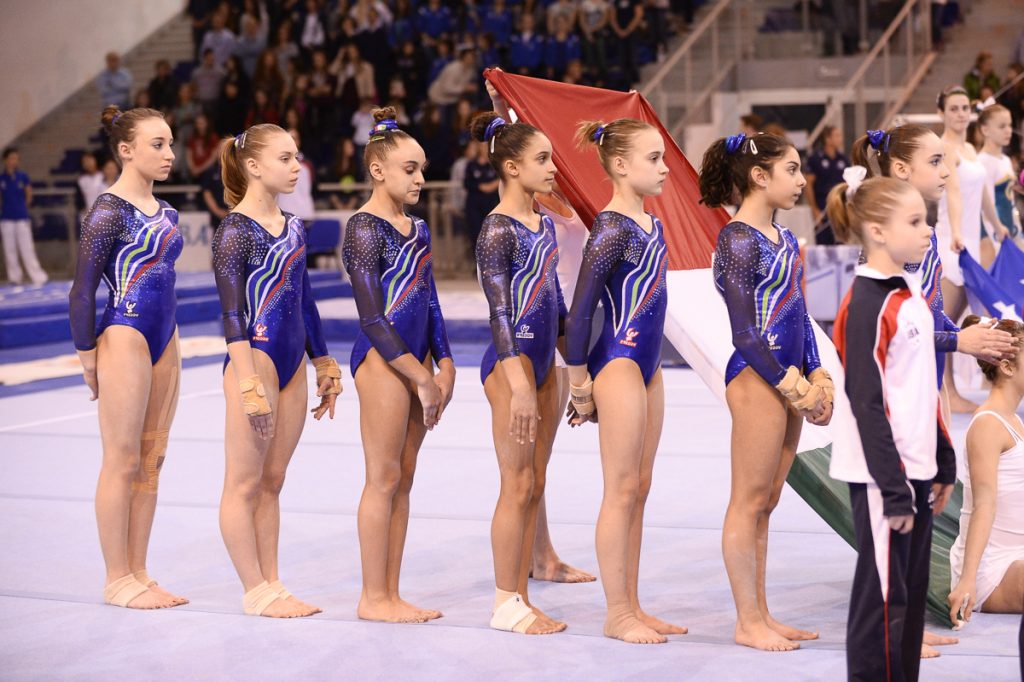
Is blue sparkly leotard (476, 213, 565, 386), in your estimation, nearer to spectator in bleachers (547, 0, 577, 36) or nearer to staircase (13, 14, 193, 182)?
spectator in bleachers (547, 0, 577, 36)

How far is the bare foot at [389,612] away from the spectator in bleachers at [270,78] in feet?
43.1

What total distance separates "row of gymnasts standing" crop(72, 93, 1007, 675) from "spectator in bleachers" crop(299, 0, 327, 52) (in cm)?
1334

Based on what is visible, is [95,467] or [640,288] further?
[95,467]

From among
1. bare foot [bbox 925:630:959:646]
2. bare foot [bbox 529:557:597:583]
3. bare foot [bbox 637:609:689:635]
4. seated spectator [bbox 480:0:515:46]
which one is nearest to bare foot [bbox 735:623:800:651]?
bare foot [bbox 637:609:689:635]

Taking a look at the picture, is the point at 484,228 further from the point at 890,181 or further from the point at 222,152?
the point at 890,181

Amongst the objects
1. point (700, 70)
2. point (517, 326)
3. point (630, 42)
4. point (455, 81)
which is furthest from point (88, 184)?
point (517, 326)

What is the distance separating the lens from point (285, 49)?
17.5m

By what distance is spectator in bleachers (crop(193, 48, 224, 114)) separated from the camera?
17422 millimetres

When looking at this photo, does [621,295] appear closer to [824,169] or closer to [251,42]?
[824,169]

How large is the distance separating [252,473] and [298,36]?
1443 cm

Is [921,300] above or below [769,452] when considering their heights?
above

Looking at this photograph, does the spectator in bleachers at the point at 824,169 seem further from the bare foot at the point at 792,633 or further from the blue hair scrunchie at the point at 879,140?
the bare foot at the point at 792,633

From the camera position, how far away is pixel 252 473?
13.5 feet

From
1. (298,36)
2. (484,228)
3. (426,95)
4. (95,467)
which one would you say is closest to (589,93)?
(484,228)
